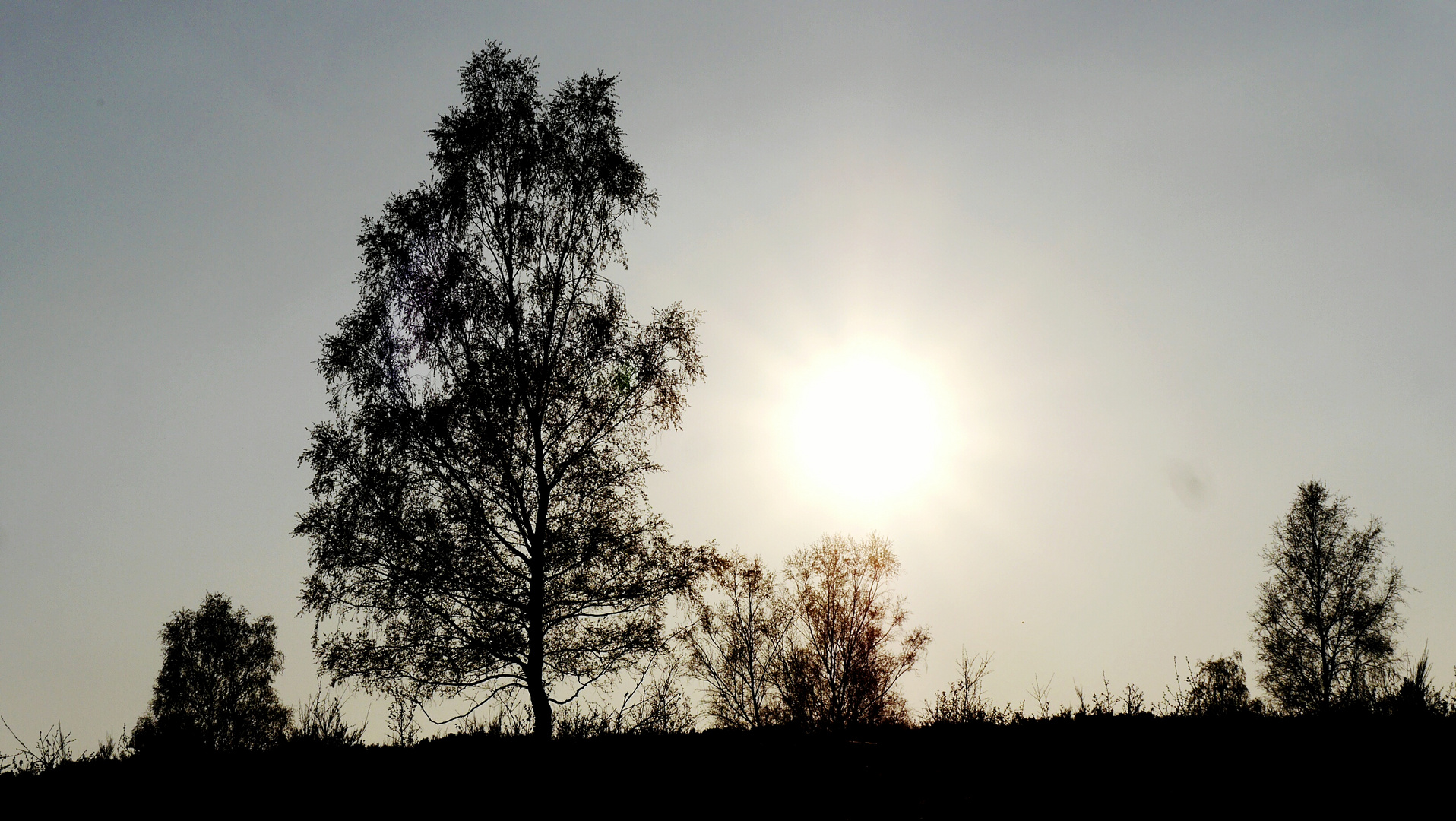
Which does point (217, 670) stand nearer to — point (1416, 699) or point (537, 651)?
point (537, 651)

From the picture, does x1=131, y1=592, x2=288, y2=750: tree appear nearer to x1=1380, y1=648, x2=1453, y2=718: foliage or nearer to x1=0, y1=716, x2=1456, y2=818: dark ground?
x1=0, y1=716, x2=1456, y2=818: dark ground

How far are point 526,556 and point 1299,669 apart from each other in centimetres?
3291

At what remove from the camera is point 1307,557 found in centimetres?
3425

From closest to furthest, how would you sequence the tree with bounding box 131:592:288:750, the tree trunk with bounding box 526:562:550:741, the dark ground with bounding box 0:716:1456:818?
the dark ground with bounding box 0:716:1456:818 < the tree trunk with bounding box 526:562:550:741 < the tree with bounding box 131:592:288:750

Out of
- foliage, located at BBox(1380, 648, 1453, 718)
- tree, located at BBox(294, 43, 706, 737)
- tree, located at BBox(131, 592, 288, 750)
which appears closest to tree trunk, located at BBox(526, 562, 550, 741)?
tree, located at BBox(294, 43, 706, 737)

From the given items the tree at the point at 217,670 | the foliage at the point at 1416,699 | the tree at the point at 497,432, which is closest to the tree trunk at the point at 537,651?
the tree at the point at 497,432

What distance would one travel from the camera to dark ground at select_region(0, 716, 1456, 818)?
217 inches

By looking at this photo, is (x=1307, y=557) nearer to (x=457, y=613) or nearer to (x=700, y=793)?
(x=457, y=613)

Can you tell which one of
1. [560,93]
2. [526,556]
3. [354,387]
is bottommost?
[526,556]

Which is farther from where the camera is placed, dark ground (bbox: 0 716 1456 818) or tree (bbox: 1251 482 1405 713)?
tree (bbox: 1251 482 1405 713)

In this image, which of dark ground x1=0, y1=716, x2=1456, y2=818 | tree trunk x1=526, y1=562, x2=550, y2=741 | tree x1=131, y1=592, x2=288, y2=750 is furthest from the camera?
tree x1=131, y1=592, x2=288, y2=750

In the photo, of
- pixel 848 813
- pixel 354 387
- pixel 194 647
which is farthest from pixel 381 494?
pixel 194 647

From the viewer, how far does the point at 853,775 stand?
638 cm

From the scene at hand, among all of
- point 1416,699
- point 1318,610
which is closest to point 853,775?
point 1416,699
